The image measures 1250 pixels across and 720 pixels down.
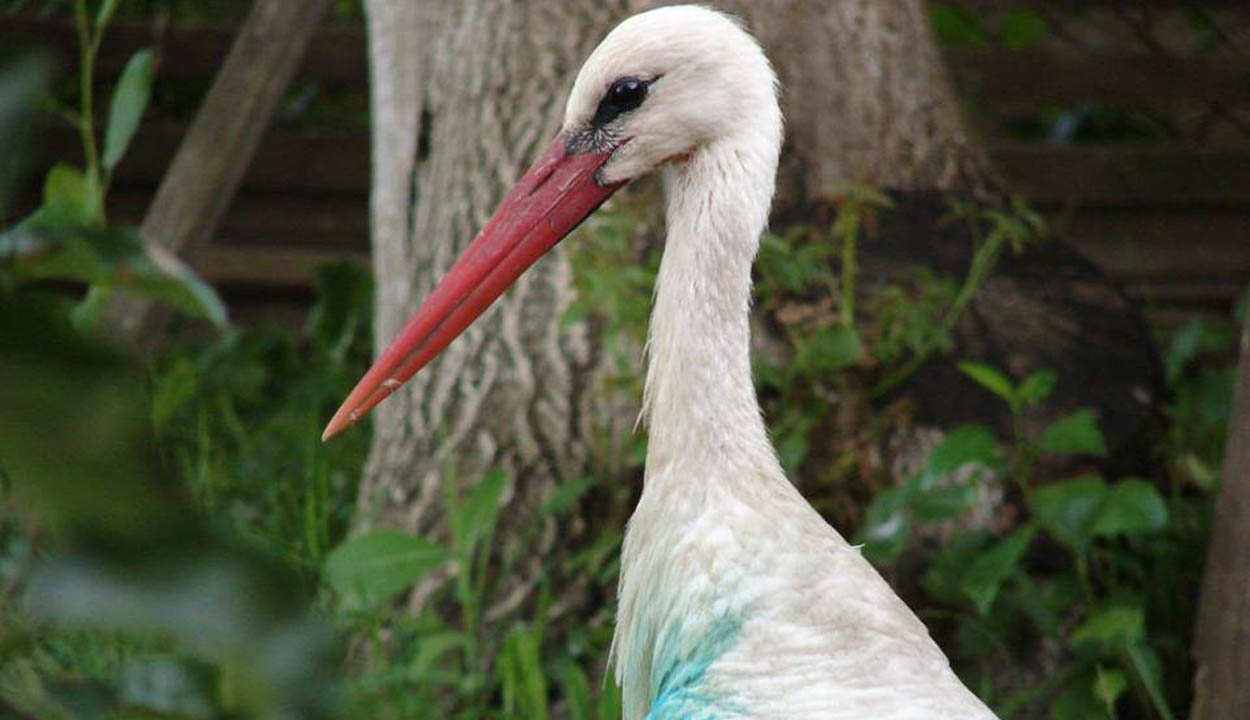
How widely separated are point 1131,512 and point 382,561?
1.32 meters

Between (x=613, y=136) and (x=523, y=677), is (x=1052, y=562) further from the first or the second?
(x=613, y=136)

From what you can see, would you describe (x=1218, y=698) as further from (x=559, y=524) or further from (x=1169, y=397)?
(x=559, y=524)

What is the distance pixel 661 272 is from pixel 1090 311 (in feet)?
4.60

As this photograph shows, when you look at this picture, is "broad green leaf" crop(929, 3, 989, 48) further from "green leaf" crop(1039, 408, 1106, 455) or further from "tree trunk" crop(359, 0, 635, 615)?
"green leaf" crop(1039, 408, 1106, 455)

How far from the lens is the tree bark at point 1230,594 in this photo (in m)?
2.87

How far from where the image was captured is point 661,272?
8.06 ft

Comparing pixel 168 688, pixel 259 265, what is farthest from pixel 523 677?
pixel 168 688

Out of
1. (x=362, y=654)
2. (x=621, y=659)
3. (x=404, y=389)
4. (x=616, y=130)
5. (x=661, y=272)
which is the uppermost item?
(x=616, y=130)

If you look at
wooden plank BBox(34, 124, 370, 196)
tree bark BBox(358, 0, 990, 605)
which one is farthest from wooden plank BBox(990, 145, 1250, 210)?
wooden plank BBox(34, 124, 370, 196)

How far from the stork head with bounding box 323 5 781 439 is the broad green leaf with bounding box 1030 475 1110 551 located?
107 cm

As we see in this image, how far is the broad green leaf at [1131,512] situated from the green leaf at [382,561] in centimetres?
116

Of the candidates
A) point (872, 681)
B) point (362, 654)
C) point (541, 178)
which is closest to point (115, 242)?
point (872, 681)

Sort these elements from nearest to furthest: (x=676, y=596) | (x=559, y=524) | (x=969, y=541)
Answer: (x=676, y=596) → (x=969, y=541) → (x=559, y=524)

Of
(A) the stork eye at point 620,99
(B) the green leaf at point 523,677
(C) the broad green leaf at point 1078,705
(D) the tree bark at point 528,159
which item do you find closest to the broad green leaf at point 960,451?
(C) the broad green leaf at point 1078,705
